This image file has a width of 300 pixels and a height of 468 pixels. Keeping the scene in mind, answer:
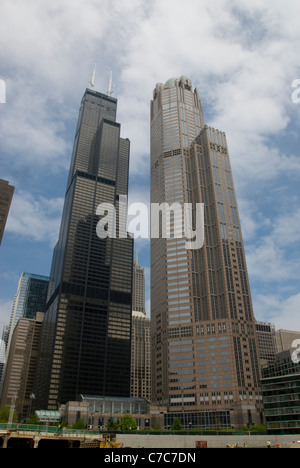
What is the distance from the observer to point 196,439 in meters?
75.3

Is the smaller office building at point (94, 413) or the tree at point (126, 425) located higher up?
the smaller office building at point (94, 413)

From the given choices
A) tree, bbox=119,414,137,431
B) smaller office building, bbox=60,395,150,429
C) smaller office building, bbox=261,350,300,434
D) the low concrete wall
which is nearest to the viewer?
the low concrete wall

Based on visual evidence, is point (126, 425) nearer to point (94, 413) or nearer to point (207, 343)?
point (207, 343)

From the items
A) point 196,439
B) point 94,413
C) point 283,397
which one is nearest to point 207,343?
point 283,397

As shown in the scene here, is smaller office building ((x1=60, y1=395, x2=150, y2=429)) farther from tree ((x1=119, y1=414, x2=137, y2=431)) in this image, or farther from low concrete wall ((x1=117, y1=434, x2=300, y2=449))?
low concrete wall ((x1=117, y1=434, x2=300, y2=449))

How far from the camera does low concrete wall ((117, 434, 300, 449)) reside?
7406cm

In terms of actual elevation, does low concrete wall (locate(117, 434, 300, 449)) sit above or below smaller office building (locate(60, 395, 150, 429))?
below

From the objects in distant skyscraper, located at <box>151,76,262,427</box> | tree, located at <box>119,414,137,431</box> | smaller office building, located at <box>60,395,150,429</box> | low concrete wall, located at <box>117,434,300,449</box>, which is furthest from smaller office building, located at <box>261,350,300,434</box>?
smaller office building, located at <box>60,395,150,429</box>

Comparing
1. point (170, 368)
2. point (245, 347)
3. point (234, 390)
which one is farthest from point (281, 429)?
point (170, 368)

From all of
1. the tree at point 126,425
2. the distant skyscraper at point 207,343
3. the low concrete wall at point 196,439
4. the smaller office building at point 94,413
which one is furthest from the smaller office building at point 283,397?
the smaller office building at point 94,413

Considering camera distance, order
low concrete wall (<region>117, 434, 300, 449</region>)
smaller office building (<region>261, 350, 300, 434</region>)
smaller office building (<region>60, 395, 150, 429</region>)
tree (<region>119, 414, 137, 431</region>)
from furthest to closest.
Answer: smaller office building (<region>60, 395, 150, 429</region>)
tree (<region>119, 414, 137, 431</region>)
smaller office building (<region>261, 350, 300, 434</region>)
low concrete wall (<region>117, 434, 300, 449</region>)

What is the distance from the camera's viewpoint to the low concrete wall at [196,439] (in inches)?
2916

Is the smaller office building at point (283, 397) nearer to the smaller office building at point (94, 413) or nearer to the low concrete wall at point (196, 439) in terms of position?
the low concrete wall at point (196, 439)
